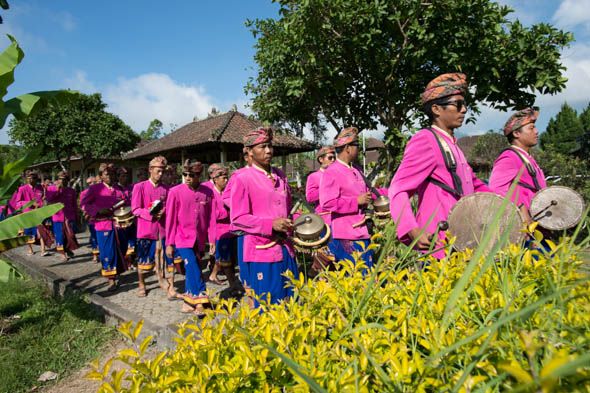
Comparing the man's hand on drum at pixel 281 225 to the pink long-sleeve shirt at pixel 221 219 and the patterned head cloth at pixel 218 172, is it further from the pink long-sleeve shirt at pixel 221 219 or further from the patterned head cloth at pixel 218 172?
the patterned head cloth at pixel 218 172

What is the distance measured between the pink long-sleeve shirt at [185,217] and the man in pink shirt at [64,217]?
550 cm

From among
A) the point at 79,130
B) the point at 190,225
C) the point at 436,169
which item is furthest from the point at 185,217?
the point at 79,130

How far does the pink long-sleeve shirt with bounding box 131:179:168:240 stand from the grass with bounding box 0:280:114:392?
1.39m

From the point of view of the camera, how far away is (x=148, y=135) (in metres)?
77.6

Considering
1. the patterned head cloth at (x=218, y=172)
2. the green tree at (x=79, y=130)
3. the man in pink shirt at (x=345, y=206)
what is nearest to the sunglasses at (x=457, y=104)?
the man in pink shirt at (x=345, y=206)

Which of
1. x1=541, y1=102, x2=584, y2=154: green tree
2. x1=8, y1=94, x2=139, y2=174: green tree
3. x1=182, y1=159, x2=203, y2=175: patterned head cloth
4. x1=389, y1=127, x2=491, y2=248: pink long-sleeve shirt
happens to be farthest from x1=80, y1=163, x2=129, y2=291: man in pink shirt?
x1=541, y1=102, x2=584, y2=154: green tree

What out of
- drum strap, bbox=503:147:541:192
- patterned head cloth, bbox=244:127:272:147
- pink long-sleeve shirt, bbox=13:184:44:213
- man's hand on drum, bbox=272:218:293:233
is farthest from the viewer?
pink long-sleeve shirt, bbox=13:184:44:213

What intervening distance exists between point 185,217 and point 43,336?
2.19 meters

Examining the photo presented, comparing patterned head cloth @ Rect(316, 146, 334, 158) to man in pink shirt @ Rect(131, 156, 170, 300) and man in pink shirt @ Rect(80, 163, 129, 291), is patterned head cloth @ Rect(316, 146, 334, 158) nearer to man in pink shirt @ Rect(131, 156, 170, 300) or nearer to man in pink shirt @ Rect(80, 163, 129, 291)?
man in pink shirt @ Rect(131, 156, 170, 300)

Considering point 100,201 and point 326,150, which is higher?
point 326,150

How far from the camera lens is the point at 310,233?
10.8ft

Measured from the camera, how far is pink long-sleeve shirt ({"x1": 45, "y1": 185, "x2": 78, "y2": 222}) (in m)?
9.52

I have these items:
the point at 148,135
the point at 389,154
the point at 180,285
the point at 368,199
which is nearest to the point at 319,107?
the point at 389,154

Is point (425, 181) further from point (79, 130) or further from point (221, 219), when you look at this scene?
point (79, 130)
